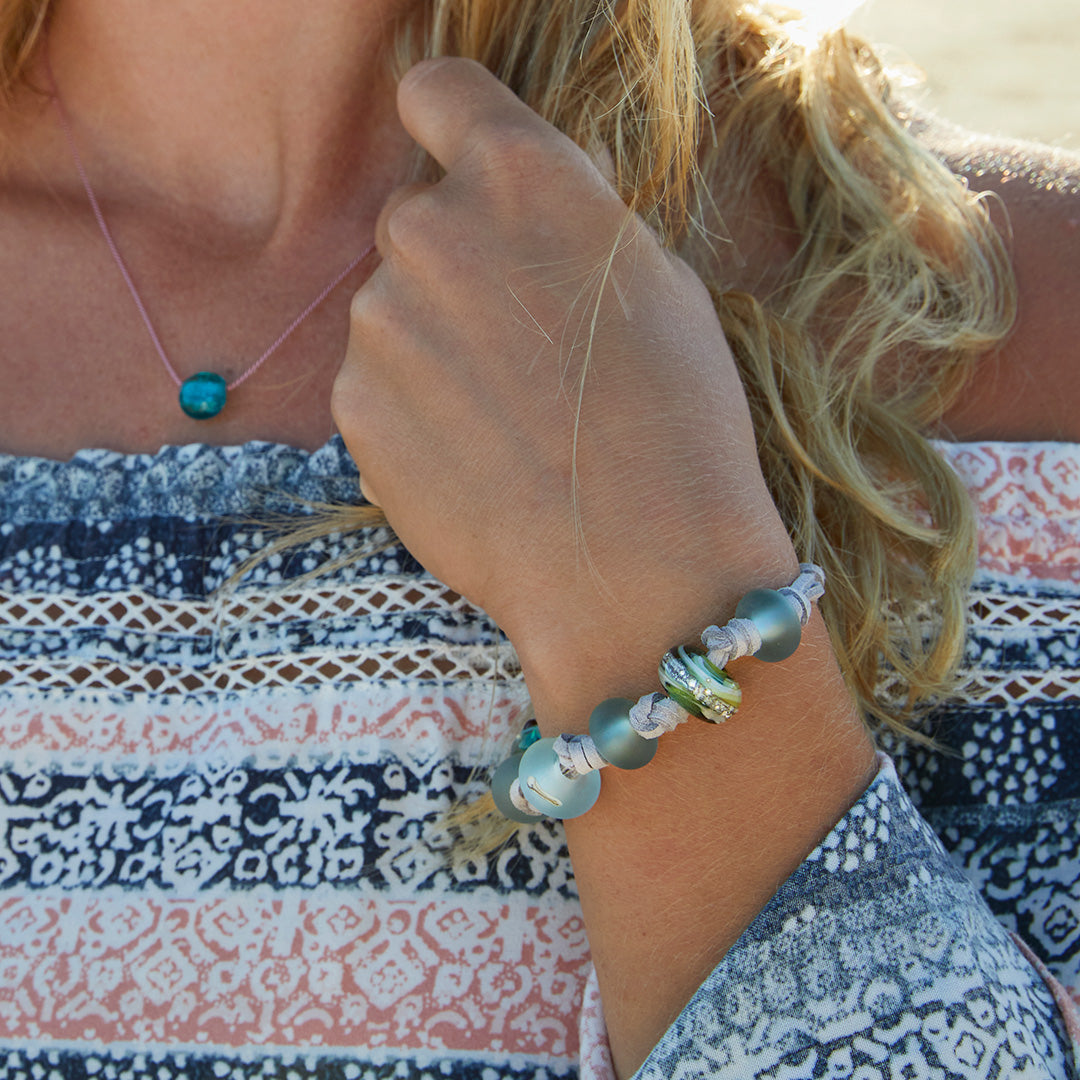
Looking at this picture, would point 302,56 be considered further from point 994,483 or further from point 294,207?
point 994,483

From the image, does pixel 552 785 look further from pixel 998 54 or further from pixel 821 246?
pixel 998 54

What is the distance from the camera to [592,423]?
90cm

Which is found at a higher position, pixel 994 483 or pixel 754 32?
pixel 754 32

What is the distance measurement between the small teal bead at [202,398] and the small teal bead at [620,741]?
2.34 feet

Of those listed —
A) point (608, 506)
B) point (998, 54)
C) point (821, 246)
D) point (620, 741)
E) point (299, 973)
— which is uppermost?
point (821, 246)

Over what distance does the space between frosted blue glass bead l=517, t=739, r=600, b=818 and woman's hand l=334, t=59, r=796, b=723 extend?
54 millimetres

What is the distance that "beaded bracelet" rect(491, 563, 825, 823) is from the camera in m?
0.81

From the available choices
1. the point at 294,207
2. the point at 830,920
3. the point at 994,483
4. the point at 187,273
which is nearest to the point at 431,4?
the point at 294,207

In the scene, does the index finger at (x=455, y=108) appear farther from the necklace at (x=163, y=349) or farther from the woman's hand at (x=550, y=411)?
the necklace at (x=163, y=349)

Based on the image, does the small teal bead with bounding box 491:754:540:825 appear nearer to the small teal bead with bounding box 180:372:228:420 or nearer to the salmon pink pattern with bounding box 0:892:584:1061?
the salmon pink pattern with bounding box 0:892:584:1061

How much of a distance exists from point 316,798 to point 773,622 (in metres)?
0.53

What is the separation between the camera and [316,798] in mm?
1075

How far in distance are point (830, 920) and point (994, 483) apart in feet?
1.74

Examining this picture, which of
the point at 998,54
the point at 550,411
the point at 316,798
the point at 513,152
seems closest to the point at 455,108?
the point at 513,152
